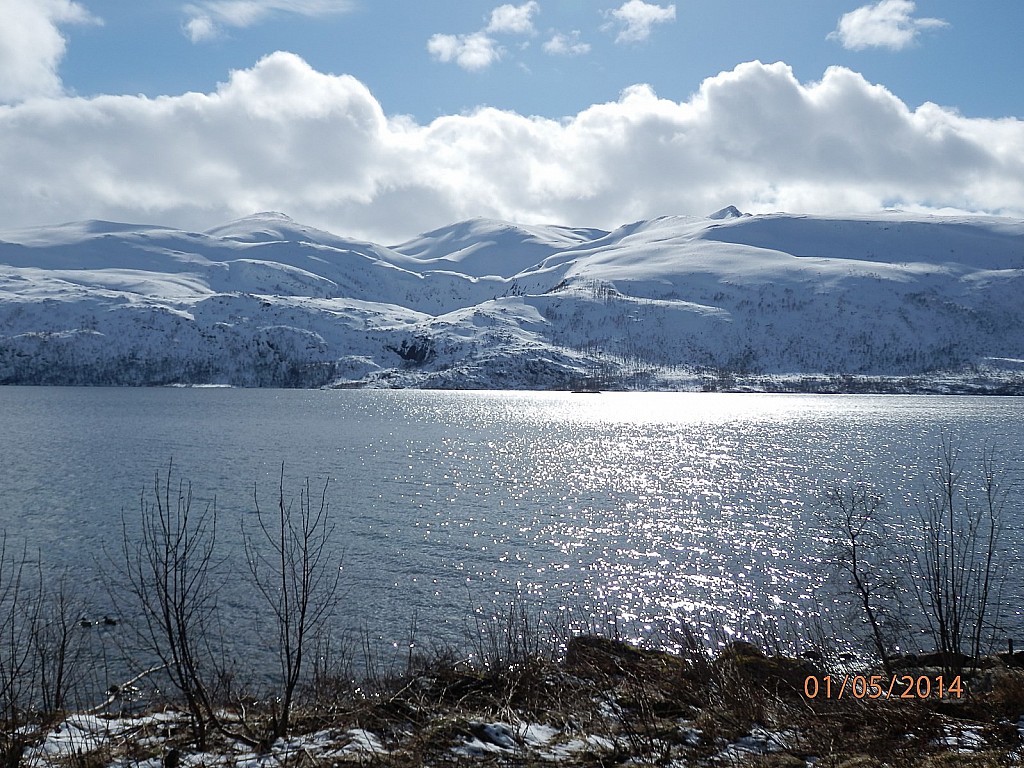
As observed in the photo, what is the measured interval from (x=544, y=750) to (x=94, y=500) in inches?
2028

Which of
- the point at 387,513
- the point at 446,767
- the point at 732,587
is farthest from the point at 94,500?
the point at 446,767

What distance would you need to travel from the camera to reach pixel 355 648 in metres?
25.3

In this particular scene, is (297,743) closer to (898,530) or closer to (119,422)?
(898,530)

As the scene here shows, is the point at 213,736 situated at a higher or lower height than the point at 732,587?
higher
